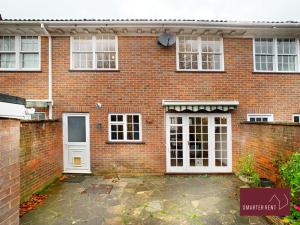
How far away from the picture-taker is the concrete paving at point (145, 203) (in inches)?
208

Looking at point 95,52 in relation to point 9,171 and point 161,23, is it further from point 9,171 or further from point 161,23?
point 9,171

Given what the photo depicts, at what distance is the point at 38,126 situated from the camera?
7359 mm

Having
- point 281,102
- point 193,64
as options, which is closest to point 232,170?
point 281,102

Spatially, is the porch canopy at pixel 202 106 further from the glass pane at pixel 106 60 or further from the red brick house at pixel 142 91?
the glass pane at pixel 106 60

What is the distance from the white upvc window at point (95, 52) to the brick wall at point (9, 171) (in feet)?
24.3

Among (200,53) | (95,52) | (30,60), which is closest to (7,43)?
(30,60)

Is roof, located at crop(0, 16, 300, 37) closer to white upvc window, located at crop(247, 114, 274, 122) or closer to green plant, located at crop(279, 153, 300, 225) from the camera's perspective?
white upvc window, located at crop(247, 114, 274, 122)

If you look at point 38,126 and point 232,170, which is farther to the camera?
point 232,170

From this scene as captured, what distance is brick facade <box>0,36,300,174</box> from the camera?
938cm

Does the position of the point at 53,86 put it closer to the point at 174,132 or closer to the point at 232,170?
the point at 174,132

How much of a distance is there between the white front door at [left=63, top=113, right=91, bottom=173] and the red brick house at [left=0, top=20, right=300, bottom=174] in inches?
1.8

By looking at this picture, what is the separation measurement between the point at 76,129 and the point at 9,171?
7185 mm

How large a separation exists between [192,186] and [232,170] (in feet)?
8.64

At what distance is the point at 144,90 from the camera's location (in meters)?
9.48
